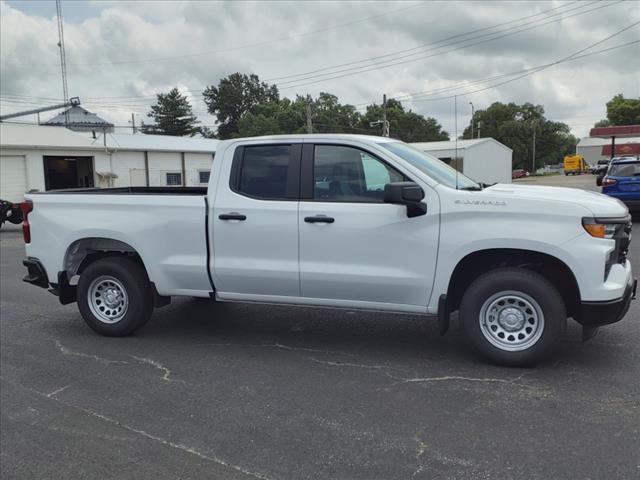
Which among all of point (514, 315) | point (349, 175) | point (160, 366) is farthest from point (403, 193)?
point (160, 366)

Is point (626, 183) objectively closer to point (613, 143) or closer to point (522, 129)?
point (613, 143)

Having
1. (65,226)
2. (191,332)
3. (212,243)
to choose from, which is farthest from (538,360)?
(65,226)

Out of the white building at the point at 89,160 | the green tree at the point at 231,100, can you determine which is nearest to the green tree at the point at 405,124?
the green tree at the point at 231,100

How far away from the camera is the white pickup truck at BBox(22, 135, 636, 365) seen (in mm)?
4559

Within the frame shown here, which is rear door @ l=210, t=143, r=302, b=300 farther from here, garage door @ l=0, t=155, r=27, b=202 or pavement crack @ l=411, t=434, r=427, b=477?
garage door @ l=0, t=155, r=27, b=202

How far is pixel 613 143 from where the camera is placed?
31391 mm

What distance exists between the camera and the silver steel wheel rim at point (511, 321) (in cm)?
467

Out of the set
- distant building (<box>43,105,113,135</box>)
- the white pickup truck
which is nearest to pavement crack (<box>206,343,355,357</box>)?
the white pickup truck

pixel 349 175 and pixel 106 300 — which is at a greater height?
pixel 349 175

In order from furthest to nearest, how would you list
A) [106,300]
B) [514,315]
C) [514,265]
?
[106,300], [514,265], [514,315]

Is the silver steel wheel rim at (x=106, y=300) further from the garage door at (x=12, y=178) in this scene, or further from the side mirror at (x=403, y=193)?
the garage door at (x=12, y=178)

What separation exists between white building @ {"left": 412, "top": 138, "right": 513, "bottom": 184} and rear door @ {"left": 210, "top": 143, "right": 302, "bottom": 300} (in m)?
38.3

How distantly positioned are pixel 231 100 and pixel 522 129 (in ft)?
164

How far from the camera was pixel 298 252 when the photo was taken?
5199 millimetres
